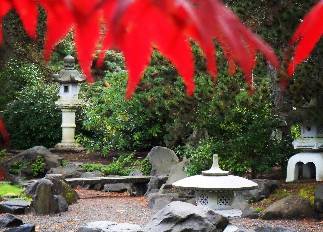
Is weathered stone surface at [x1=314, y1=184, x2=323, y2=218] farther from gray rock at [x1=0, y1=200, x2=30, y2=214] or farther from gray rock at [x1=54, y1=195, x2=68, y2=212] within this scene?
gray rock at [x1=0, y1=200, x2=30, y2=214]

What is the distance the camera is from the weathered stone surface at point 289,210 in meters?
9.33

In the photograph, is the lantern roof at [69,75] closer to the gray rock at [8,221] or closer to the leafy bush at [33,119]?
the leafy bush at [33,119]

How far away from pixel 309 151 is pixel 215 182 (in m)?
3.97

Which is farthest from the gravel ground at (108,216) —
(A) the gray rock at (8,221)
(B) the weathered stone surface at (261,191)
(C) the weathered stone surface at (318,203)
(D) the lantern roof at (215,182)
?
(B) the weathered stone surface at (261,191)

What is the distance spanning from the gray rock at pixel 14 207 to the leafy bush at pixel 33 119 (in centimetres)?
845

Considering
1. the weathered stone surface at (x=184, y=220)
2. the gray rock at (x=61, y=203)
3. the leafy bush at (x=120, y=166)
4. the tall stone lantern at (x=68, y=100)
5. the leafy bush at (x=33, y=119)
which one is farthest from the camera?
the leafy bush at (x=33, y=119)

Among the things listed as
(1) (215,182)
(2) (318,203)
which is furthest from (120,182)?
(1) (215,182)

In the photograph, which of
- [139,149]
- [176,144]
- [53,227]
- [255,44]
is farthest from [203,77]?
[255,44]

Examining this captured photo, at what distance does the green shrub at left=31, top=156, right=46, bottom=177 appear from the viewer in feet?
50.2

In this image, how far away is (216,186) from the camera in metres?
8.00

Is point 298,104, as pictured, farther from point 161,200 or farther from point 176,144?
point 176,144

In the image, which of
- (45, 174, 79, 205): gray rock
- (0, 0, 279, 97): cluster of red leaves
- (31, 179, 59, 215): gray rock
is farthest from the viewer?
(45, 174, 79, 205): gray rock

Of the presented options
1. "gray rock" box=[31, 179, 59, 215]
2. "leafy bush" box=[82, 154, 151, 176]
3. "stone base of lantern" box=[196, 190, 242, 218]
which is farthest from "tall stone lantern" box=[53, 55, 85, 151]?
"stone base of lantern" box=[196, 190, 242, 218]

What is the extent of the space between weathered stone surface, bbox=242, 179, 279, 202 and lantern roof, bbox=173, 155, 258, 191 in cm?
227
